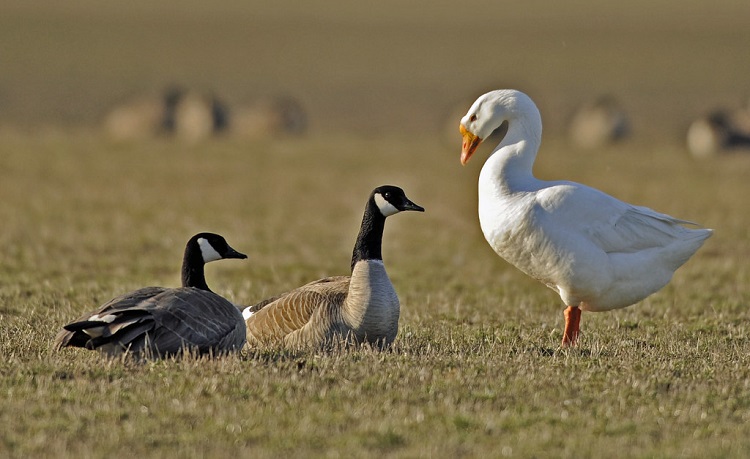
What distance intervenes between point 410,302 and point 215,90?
6697cm

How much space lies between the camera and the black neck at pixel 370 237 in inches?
372

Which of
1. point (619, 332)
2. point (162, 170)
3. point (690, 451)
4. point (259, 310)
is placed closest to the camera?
point (690, 451)

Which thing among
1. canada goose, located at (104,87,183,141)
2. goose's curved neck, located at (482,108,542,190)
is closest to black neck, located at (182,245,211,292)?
goose's curved neck, located at (482,108,542,190)

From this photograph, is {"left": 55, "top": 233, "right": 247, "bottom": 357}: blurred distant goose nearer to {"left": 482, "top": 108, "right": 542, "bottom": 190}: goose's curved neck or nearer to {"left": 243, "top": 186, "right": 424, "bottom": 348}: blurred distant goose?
{"left": 243, "top": 186, "right": 424, "bottom": 348}: blurred distant goose

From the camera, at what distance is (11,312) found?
1125 centimetres

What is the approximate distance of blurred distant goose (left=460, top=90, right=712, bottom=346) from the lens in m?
9.27

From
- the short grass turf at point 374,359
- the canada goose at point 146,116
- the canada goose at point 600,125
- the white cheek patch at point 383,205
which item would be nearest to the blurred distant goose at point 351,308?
the white cheek patch at point 383,205

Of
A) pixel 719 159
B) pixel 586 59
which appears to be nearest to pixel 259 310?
pixel 719 159

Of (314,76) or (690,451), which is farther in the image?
(314,76)

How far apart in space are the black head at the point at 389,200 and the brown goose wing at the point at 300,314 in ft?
2.35

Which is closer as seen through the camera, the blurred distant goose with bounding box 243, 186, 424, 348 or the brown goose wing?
the blurred distant goose with bounding box 243, 186, 424, 348

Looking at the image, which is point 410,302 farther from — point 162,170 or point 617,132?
Answer: point 617,132

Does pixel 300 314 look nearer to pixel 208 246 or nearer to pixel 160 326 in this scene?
pixel 208 246

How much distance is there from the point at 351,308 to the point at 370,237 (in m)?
0.67
